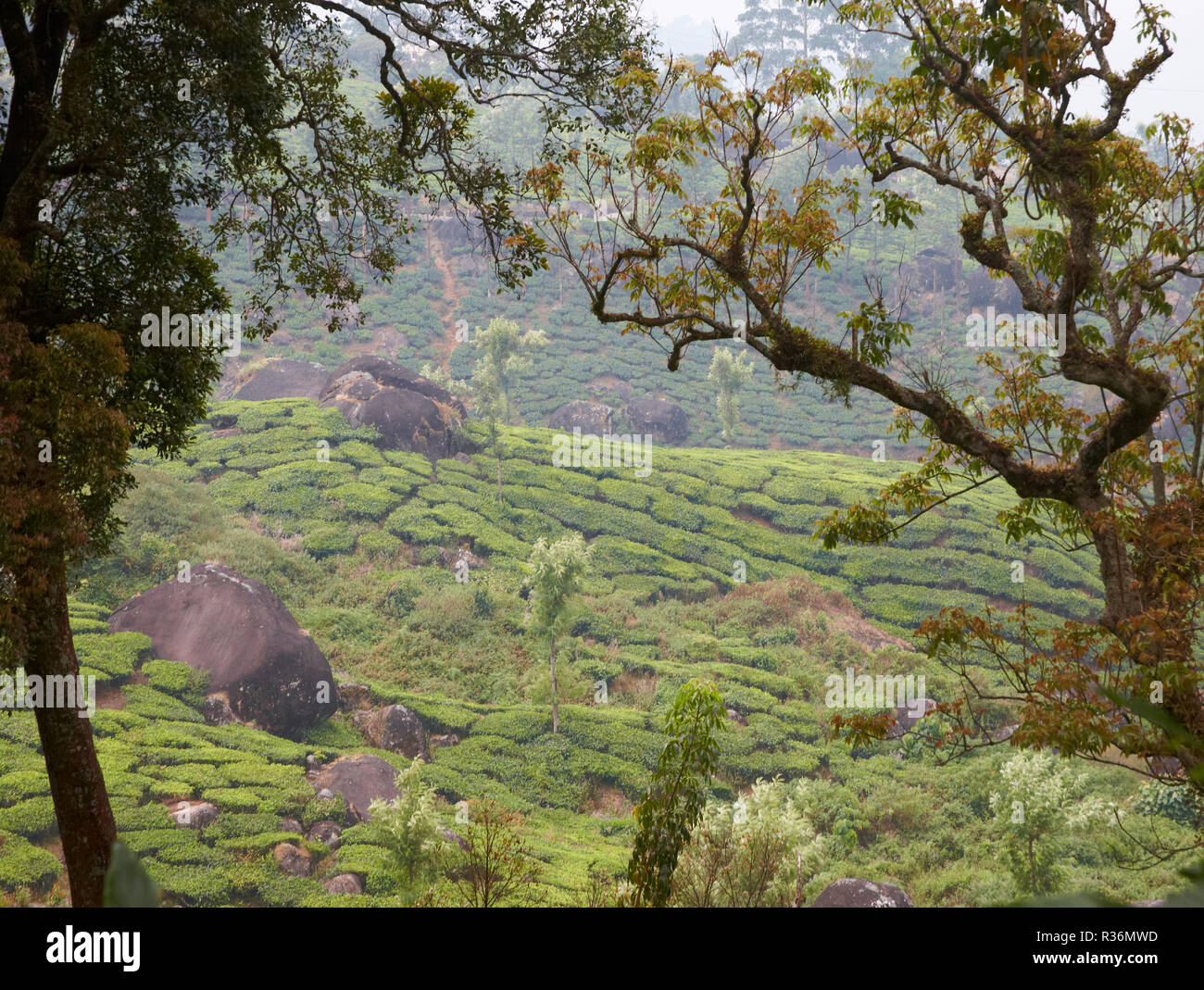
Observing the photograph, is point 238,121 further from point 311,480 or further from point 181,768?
point 311,480

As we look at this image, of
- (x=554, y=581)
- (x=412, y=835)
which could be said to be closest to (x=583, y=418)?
(x=554, y=581)

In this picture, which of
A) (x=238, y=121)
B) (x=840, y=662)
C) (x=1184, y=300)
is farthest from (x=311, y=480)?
(x=1184, y=300)

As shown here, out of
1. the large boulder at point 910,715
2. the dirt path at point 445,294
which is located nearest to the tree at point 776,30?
the dirt path at point 445,294

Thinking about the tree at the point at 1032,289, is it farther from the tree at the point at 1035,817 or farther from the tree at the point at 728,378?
the tree at the point at 728,378

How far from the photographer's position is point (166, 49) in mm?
6348

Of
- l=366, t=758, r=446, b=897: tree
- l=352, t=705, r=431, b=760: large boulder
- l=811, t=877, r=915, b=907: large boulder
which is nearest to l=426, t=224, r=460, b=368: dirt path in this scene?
l=352, t=705, r=431, b=760: large boulder

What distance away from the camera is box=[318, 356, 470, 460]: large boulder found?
30.0m

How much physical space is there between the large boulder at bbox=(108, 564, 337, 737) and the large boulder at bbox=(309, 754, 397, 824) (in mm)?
1920

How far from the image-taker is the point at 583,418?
1587 inches

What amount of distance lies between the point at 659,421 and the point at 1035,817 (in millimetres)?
30847

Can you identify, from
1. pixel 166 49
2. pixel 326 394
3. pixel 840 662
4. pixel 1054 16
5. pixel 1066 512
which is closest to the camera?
pixel 1054 16

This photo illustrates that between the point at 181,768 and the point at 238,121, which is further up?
the point at 238,121

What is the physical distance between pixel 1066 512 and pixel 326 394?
96.0 feet

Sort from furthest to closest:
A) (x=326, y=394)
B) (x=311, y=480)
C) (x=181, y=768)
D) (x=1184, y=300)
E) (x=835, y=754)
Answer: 1. (x=1184, y=300)
2. (x=326, y=394)
3. (x=311, y=480)
4. (x=835, y=754)
5. (x=181, y=768)
